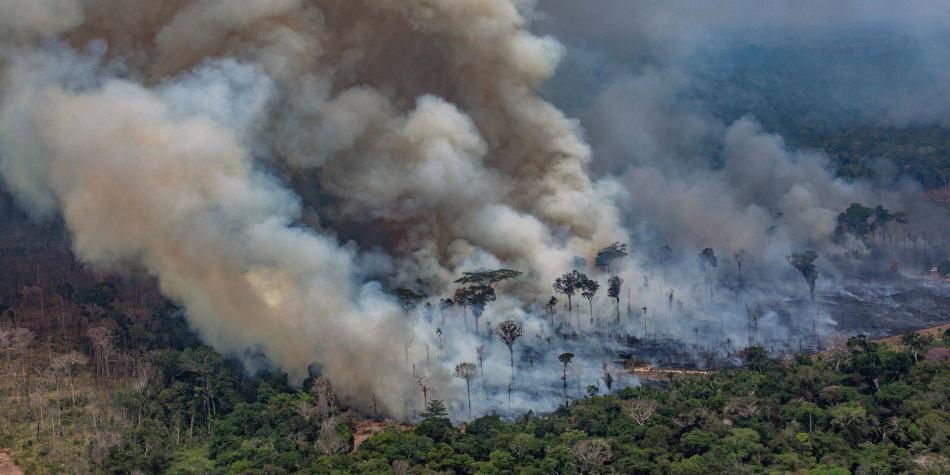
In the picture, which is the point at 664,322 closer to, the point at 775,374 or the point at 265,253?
the point at 775,374

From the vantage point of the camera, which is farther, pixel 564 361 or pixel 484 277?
pixel 484 277

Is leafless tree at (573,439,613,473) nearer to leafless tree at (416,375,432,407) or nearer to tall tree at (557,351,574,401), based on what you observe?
tall tree at (557,351,574,401)

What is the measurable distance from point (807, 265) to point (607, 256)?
13.7 meters

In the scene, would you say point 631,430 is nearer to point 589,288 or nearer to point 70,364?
point 589,288

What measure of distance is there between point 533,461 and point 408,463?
4.83 meters

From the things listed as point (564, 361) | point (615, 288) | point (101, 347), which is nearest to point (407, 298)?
point (564, 361)

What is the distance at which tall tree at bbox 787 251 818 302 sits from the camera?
224 feet

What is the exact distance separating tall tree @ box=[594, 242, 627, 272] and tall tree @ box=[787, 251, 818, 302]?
12419 mm

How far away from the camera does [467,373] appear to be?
5150 cm

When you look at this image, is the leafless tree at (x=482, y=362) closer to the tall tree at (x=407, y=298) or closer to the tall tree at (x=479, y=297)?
the tall tree at (x=479, y=297)

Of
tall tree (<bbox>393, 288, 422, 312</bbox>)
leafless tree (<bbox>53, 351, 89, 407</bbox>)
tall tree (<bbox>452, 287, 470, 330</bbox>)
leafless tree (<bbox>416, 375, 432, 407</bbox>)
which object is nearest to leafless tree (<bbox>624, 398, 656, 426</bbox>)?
leafless tree (<bbox>416, 375, 432, 407</bbox>)

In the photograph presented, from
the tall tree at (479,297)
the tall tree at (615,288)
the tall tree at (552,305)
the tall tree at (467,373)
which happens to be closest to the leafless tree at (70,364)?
the tall tree at (467,373)

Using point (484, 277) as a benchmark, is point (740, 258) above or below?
above

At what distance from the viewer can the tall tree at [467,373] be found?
51.1 m
